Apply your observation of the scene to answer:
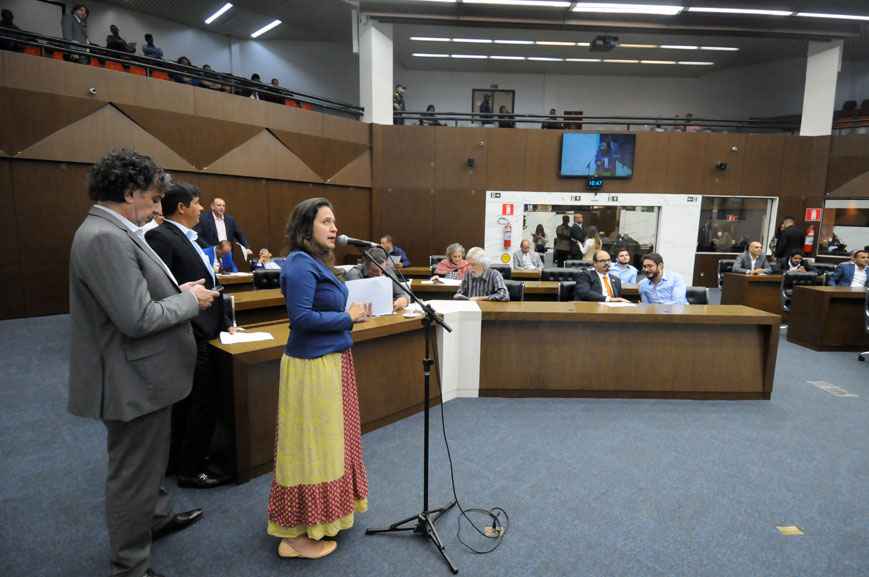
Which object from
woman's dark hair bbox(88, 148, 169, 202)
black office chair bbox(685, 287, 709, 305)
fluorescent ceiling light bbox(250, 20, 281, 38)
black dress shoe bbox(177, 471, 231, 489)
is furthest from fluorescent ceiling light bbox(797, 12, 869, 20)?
black dress shoe bbox(177, 471, 231, 489)

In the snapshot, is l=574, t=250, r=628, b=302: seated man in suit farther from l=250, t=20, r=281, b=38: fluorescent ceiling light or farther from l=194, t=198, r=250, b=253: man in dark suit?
l=250, t=20, r=281, b=38: fluorescent ceiling light

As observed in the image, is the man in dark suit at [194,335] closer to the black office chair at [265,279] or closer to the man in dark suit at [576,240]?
the black office chair at [265,279]

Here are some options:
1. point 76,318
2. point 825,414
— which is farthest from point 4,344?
point 825,414

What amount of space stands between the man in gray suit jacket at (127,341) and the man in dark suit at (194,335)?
24.2 inches

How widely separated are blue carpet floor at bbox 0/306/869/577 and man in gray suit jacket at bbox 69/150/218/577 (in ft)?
1.87

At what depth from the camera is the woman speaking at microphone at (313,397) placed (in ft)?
6.31

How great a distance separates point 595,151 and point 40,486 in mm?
10652

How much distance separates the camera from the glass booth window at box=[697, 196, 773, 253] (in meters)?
10.9

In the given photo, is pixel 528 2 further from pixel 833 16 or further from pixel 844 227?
pixel 844 227

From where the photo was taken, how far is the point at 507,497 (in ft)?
8.58

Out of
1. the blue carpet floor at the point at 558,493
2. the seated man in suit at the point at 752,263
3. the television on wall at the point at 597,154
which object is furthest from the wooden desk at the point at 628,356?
the television on wall at the point at 597,154

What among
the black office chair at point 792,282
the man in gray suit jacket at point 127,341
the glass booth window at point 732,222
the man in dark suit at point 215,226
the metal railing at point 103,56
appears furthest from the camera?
the glass booth window at point 732,222

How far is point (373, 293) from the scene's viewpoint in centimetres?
275

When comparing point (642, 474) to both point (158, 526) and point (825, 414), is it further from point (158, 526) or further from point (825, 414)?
point (158, 526)
